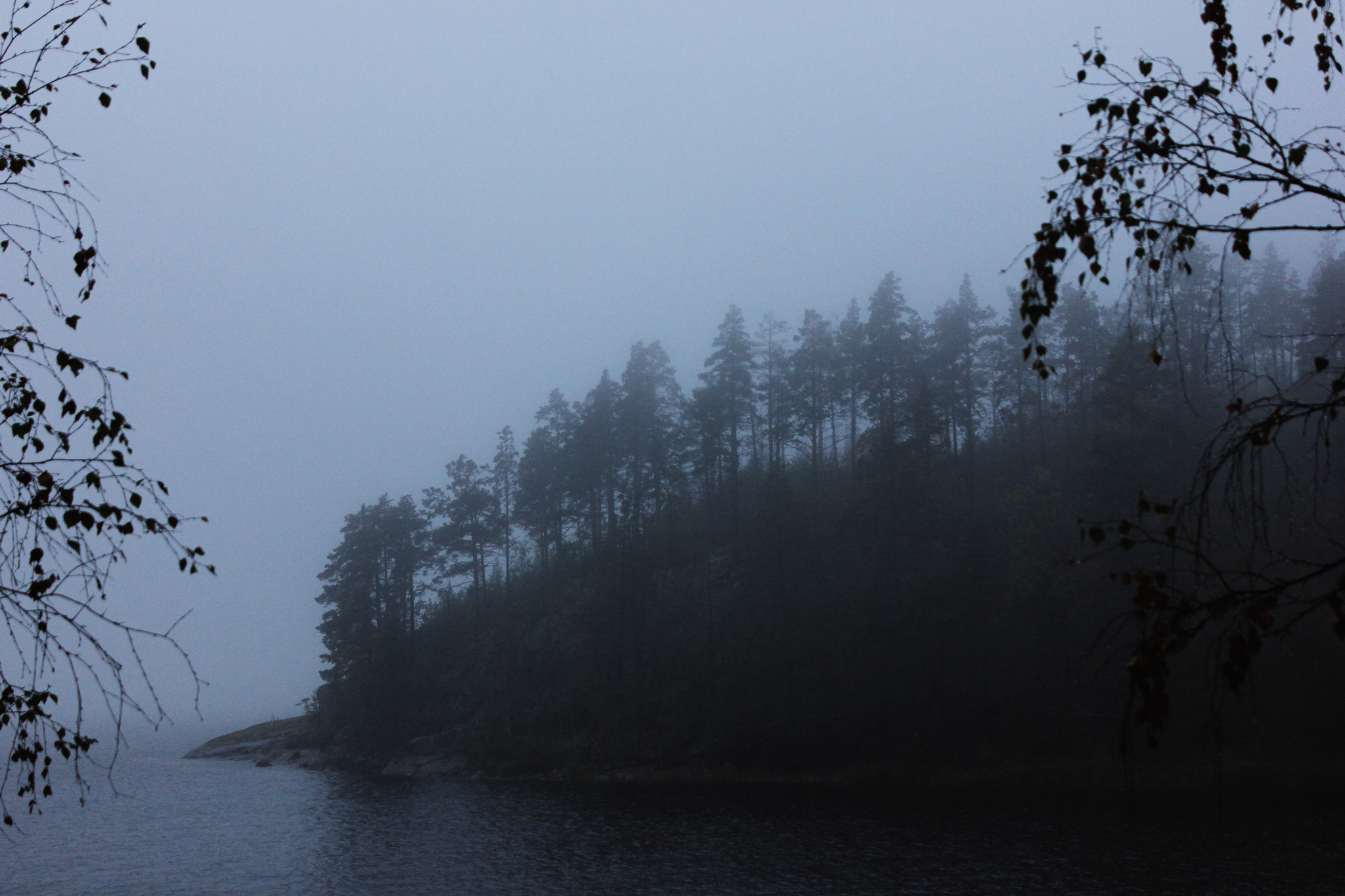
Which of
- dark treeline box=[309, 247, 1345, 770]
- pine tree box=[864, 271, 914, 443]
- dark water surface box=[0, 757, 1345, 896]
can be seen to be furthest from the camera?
pine tree box=[864, 271, 914, 443]

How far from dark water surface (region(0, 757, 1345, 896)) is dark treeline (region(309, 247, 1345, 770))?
7225 mm

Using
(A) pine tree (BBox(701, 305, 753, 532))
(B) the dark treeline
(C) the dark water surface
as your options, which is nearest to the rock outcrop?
(B) the dark treeline

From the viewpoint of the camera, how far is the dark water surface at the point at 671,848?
2714cm

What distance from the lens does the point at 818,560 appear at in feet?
191

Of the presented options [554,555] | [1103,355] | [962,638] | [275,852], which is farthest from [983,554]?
[554,555]

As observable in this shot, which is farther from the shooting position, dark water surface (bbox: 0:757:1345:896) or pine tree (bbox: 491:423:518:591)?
pine tree (bbox: 491:423:518:591)

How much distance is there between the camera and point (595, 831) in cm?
3762

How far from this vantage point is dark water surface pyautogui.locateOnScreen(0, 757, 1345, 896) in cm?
2714

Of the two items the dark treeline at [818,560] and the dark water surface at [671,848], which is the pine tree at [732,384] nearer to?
the dark treeline at [818,560]

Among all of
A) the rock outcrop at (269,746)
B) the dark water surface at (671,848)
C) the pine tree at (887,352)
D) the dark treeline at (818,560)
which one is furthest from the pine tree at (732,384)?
the rock outcrop at (269,746)

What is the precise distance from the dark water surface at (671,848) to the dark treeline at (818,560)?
7225 millimetres

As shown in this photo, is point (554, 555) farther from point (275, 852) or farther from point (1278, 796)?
point (1278, 796)

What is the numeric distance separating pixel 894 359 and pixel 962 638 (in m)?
29.6

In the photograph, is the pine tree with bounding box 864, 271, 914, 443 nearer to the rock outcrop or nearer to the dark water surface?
the dark water surface
